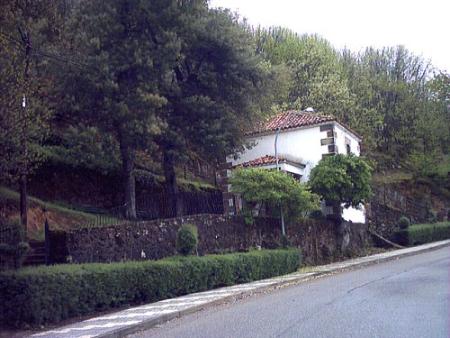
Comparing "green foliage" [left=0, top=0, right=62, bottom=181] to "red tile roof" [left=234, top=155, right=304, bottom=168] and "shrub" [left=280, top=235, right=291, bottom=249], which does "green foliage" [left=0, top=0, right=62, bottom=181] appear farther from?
"red tile roof" [left=234, top=155, right=304, bottom=168]

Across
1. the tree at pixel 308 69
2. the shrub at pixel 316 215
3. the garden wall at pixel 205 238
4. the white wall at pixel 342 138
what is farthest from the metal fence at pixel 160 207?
the tree at pixel 308 69

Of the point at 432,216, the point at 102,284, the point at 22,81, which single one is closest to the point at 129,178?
the point at 22,81

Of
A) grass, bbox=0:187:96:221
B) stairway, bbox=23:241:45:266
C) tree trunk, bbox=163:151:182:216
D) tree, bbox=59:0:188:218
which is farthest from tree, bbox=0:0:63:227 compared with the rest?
tree trunk, bbox=163:151:182:216

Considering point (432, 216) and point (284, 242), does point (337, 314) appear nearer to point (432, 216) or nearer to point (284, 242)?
point (284, 242)

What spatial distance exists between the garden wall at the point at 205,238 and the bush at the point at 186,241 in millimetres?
885

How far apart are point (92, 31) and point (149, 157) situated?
6.39m

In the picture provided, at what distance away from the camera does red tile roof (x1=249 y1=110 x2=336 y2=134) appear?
101 feet

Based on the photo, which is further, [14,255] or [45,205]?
[45,205]

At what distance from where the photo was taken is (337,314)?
1049 centimetres

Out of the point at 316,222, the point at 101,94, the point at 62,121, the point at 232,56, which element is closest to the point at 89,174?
the point at 62,121

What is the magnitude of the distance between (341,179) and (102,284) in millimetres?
15249

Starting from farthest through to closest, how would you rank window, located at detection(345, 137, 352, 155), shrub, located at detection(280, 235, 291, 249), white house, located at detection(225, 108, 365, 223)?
window, located at detection(345, 137, 352, 155) → white house, located at detection(225, 108, 365, 223) → shrub, located at detection(280, 235, 291, 249)

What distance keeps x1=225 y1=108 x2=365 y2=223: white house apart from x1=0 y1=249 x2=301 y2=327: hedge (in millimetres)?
10865

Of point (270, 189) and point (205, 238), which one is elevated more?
point (270, 189)
